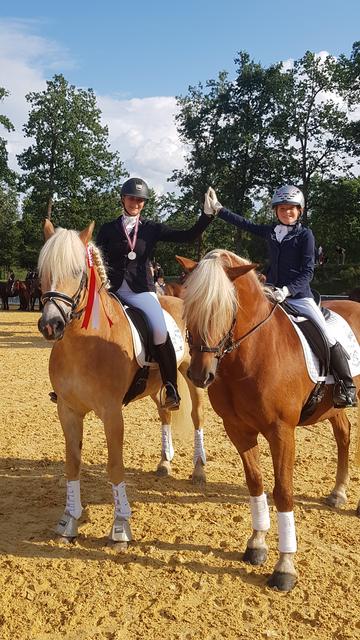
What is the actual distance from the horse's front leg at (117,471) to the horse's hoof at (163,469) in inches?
60.9

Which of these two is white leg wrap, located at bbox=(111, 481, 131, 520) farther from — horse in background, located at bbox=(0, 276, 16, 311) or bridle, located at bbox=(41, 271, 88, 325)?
horse in background, located at bbox=(0, 276, 16, 311)

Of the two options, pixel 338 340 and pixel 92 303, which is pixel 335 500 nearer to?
pixel 338 340

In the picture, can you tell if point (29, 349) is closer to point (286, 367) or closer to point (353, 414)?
point (353, 414)

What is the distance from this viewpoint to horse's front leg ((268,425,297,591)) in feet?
13.1

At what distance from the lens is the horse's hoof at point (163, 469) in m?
6.14

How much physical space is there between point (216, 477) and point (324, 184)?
32363 millimetres

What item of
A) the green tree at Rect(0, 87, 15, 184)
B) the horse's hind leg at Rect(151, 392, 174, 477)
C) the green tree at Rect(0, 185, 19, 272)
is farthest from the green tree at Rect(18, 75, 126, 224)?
the horse's hind leg at Rect(151, 392, 174, 477)

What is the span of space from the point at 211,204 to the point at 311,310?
4.24 feet

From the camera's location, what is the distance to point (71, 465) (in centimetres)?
473

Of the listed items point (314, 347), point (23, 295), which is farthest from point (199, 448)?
point (23, 295)

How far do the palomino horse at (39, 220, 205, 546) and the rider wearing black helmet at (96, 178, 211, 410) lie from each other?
33 centimetres

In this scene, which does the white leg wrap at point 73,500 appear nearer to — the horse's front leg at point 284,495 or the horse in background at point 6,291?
the horse's front leg at point 284,495

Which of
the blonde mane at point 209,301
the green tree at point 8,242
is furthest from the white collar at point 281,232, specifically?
the green tree at point 8,242

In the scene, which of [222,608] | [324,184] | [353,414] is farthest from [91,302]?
[324,184]
